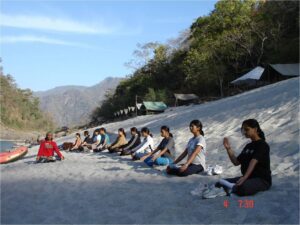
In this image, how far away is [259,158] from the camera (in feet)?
19.8

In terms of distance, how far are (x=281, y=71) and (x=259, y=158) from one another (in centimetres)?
3305

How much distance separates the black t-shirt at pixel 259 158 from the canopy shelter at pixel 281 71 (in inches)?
1272

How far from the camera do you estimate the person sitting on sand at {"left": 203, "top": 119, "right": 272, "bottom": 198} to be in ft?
19.8

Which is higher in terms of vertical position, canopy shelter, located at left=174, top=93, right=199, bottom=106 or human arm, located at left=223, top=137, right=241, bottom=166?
canopy shelter, located at left=174, top=93, right=199, bottom=106

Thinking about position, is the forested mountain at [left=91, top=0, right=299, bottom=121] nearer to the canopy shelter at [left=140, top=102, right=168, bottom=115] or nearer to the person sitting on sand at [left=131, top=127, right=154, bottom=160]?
the canopy shelter at [left=140, top=102, right=168, bottom=115]

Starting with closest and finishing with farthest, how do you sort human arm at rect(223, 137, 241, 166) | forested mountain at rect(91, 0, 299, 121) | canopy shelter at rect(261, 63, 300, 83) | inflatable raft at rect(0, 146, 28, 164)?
human arm at rect(223, 137, 241, 166), inflatable raft at rect(0, 146, 28, 164), canopy shelter at rect(261, 63, 300, 83), forested mountain at rect(91, 0, 299, 121)

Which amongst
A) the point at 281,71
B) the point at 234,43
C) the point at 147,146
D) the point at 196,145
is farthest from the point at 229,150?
the point at 234,43

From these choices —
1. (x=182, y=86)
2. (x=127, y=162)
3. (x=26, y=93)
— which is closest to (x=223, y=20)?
(x=182, y=86)

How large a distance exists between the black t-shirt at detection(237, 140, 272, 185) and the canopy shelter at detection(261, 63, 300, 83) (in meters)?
32.3

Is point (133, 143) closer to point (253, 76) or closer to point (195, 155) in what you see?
point (195, 155)

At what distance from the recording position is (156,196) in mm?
6770

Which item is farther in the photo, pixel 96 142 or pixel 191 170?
pixel 96 142

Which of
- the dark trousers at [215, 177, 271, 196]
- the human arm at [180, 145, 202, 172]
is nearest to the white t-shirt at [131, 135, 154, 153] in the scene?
the human arm at [180, 145, 202, 172]

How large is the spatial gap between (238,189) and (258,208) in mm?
605
